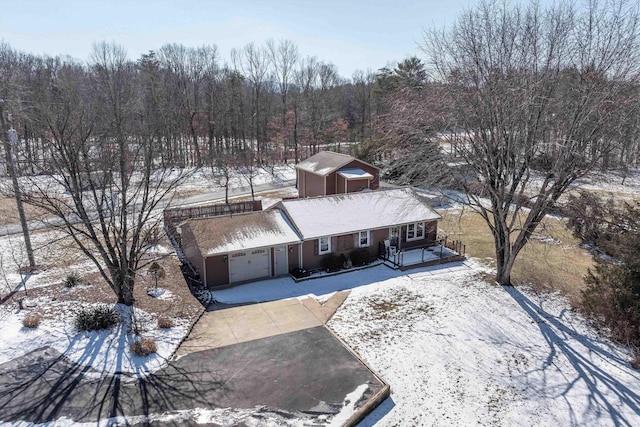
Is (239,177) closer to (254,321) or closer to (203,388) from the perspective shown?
(254,321)

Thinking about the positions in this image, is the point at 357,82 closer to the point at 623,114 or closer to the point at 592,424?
the point at 623,114

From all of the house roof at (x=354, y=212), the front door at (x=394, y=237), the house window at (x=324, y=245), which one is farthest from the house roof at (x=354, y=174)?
the house window at (x=324, y=245)

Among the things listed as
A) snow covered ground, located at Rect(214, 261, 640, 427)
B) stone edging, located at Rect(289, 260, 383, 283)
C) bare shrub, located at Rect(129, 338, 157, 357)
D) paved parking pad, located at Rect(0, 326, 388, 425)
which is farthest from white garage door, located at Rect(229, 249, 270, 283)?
bare shrub, located at Rect(129, 338, 157, 357)

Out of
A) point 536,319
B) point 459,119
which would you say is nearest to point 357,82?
point 459,119

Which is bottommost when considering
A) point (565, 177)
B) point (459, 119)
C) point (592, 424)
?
point (592, 424)

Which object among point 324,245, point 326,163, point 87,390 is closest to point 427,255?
point 324,245
